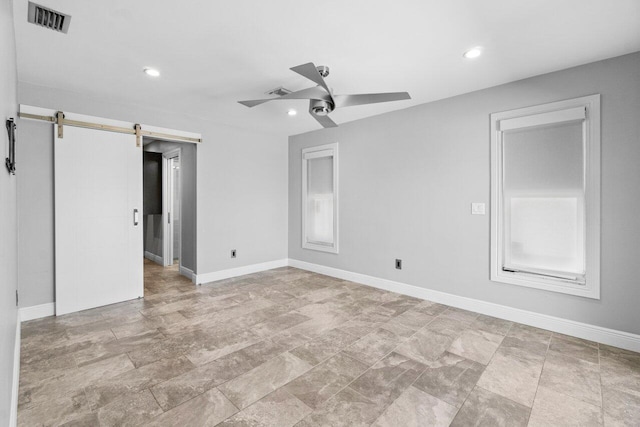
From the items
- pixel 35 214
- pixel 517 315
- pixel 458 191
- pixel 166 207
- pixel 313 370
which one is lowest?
pixel 313 370

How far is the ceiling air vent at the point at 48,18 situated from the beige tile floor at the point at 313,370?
8.44ft

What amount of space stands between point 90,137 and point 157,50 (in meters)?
1.78

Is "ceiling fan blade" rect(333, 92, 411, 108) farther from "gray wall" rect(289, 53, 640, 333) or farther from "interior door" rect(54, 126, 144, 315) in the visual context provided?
"interior door" rect(54, 126, 144, 315)

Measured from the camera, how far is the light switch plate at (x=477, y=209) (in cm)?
347

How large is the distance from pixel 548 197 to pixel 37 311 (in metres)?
5.60

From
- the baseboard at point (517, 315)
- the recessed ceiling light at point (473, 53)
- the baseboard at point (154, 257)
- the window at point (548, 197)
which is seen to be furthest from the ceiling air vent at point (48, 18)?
the baseboard at point (154, 257)

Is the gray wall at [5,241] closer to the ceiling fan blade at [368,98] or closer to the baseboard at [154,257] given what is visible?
the ceiling fan blade at [368,98]

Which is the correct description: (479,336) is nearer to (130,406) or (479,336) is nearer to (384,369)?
(384,369)

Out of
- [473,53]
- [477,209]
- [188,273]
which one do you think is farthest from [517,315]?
[188,273]

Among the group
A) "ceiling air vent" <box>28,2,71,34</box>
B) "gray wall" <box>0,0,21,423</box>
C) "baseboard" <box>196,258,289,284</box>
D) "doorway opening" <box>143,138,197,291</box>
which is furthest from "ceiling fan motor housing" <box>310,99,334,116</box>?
"baseboard" <box>196,258,289,284</box>

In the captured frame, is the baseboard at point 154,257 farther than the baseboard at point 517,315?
Yes

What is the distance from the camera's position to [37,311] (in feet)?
10.8

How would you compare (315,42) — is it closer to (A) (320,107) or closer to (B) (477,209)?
(A) (320,107)

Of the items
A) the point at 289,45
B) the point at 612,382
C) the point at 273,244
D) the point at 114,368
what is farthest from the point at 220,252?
the point at 612,382
